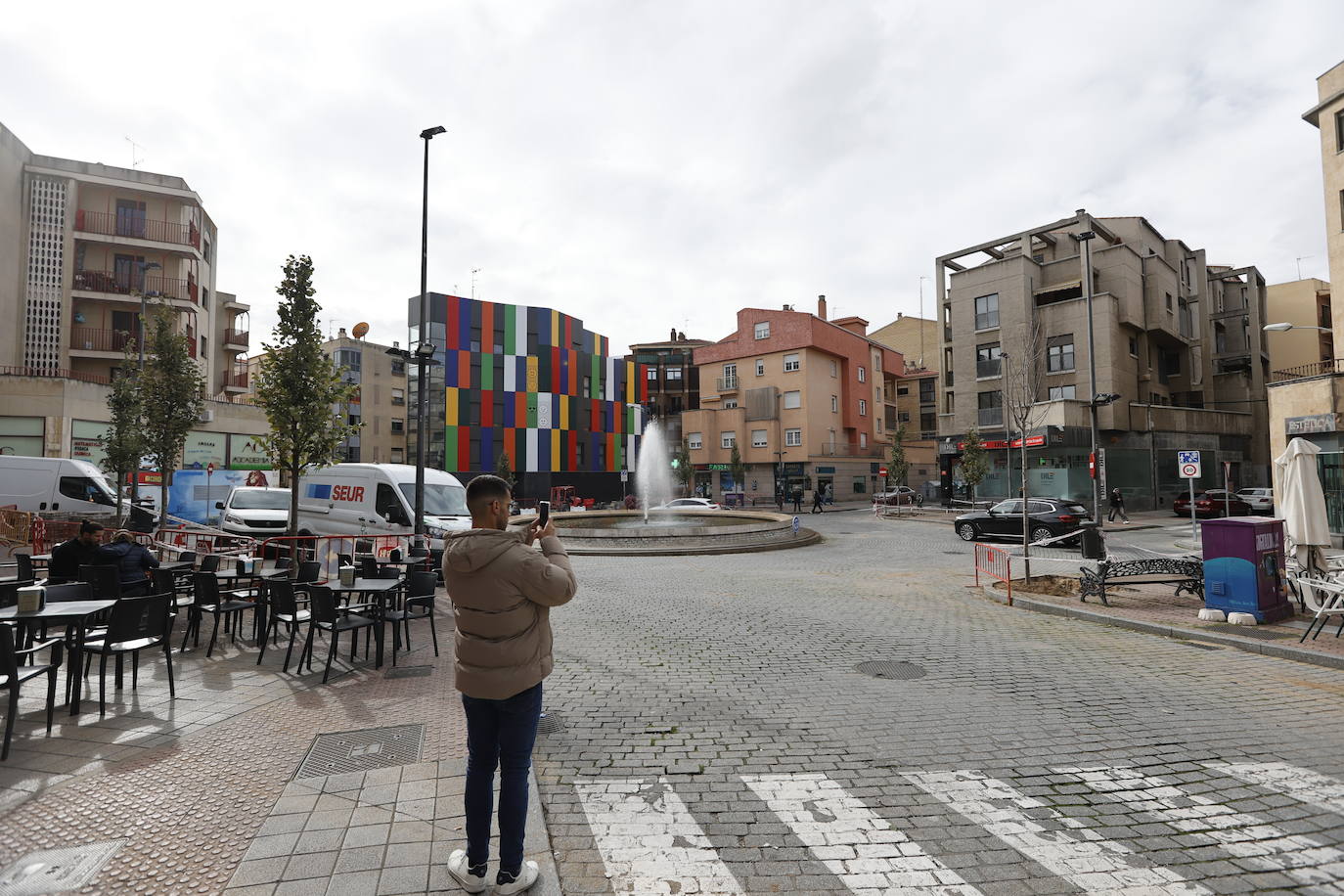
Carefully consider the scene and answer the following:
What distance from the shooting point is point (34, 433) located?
25141 millimetres

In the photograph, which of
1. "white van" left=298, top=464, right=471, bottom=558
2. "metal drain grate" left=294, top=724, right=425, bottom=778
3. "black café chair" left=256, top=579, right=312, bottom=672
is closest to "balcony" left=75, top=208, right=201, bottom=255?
"white van" left=298, top=464, right=471, bottom=558

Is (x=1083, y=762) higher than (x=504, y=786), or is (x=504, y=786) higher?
(x=504, y=786)

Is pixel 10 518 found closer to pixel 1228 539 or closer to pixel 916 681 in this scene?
pixel 916 681

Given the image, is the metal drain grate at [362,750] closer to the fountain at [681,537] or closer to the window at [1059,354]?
the fountain at [681,537]

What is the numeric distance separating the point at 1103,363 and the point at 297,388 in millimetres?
39127

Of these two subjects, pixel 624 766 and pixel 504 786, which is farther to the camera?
pixel 624 766

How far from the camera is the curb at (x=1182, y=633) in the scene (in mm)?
6805

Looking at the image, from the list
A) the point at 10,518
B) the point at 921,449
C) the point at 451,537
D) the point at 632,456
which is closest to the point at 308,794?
the point at 451,537

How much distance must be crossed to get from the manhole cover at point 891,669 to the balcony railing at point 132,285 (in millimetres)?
36416

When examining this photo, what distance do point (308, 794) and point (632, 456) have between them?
5529 cm

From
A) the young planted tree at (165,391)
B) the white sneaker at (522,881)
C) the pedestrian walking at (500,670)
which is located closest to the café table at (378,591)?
the pedestrian walking at (500,670)

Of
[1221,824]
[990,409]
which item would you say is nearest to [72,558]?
[1221,824]

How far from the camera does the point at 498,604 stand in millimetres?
2918

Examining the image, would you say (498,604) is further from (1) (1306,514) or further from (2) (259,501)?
(2) (259,501)
